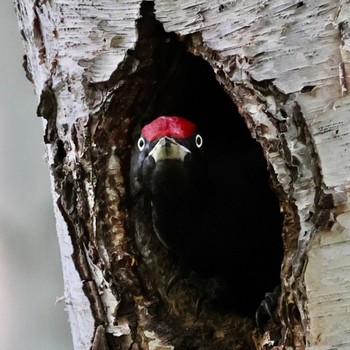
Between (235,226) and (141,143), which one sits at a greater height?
(141,143)

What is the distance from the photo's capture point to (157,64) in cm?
127

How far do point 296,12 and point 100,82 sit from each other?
379 mm

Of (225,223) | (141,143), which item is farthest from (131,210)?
(225,223)

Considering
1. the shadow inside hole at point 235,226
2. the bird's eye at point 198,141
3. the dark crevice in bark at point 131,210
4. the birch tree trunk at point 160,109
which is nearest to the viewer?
the birch tree trunk at point 160,109

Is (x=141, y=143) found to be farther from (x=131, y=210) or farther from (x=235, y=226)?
(x=235, y=226)

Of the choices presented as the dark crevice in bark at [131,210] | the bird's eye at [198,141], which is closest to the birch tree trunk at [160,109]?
the dark crevice in bark at [131,210]

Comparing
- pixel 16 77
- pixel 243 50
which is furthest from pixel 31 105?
pixel 243 50

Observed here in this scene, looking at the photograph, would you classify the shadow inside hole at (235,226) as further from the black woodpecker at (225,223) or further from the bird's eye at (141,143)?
the bird's eye at (141,143)

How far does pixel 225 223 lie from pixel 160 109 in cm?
29

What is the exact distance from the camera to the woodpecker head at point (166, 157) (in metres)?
1.27

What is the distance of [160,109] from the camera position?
1.41 meters

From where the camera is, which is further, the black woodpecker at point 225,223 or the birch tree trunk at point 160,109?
the black woodpecker at point 225,223

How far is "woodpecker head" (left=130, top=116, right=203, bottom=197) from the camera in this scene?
127 centimetres

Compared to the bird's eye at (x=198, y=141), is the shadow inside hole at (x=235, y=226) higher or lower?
lower
